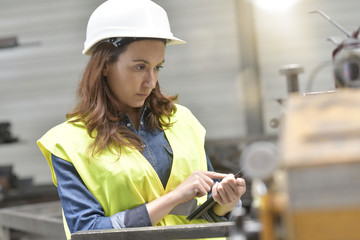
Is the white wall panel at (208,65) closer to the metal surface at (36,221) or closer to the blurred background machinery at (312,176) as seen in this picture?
the metal surface at (36,221)

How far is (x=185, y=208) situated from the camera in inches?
86.2

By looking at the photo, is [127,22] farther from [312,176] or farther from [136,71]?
[312,176]

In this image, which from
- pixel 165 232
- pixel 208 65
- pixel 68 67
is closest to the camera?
pixel 165 232

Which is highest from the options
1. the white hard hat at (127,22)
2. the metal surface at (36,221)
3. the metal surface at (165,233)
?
the white hard hat at (127,22)

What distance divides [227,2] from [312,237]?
18.5ft

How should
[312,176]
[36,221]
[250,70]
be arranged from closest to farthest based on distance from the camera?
[312,176], [36,221], [250,70]

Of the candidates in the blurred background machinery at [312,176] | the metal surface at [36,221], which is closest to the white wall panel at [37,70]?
the metal surface at [36,221]

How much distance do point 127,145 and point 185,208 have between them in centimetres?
31

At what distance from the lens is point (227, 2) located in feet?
21.0

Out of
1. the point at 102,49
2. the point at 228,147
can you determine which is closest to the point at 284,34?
the point at 228,147

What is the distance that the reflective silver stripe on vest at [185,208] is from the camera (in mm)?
2184

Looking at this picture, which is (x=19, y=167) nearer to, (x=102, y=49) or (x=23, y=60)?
(x=23, y=60)

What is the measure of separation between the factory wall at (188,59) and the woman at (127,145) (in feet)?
12.6

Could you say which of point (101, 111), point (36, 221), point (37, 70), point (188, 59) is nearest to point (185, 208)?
point (101, 111)
